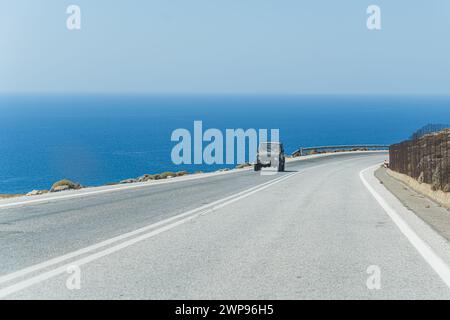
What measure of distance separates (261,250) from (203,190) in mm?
12168

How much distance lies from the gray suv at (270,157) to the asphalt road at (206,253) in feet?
75.7

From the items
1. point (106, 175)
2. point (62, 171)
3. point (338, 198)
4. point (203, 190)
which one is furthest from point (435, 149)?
point (62, 171)

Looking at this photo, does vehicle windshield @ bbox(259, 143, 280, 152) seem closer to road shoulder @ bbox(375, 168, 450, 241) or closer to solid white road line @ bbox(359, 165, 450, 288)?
road shoulder @ bbox(375, 168, 450, 241)

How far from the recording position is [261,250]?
8.62 metres

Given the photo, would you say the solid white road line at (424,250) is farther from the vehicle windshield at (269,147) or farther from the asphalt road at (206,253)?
the vehicle windshield at (269,147)

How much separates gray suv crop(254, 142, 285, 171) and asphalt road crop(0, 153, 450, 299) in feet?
75.7

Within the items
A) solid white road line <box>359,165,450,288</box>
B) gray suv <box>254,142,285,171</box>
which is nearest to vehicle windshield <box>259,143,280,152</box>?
gray suv <box>254,142,285,171</box>

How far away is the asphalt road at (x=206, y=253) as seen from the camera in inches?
248

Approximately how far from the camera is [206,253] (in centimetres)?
834

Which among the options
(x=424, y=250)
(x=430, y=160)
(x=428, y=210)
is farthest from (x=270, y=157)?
(x=424, y=250)

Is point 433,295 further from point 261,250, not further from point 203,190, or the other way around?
point 203,190

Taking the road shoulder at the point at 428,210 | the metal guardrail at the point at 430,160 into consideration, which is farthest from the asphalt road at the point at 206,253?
the metal guardrail at the point at 430,160

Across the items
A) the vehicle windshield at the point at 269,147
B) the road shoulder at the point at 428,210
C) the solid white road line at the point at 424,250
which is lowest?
the road shoulder at the point at 428,210

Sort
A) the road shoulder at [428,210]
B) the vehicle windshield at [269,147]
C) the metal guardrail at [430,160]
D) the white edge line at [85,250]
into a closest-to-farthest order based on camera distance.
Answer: the white edge line at [85,250] → the road shoulder at [428,210] → the metal guardrail at [430,160] → the vehicle windshield at [269,147]
